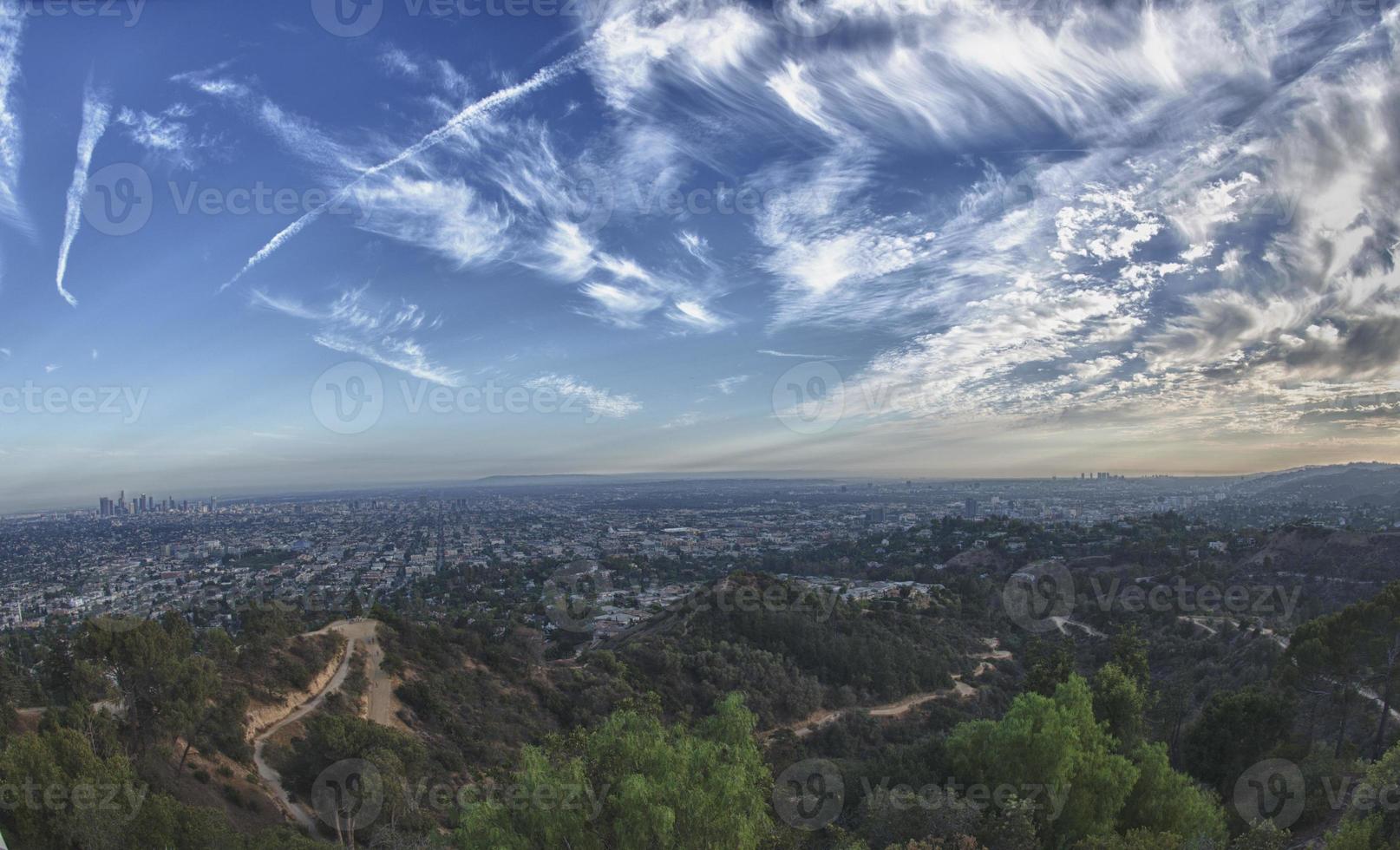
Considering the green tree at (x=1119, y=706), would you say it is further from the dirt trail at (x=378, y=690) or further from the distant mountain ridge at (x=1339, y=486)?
the distant mountain ridge at (x=1339, y=486)

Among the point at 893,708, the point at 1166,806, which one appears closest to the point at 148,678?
the point at 1166,806

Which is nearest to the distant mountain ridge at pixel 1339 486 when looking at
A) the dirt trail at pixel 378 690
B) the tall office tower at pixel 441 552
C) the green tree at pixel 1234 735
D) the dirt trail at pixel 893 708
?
the dirt trail at pixel 893 708

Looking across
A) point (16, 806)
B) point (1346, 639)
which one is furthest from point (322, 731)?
point (1346, 639)

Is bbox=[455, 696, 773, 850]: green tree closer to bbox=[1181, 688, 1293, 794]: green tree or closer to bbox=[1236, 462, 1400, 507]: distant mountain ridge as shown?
bbox=[1181, 688, 1293, 794]: green tree

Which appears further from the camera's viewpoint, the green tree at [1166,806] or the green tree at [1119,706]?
the green tree at [1119,706]

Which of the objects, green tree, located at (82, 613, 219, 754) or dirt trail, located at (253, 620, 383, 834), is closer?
green tree, located at (82, 613, 219, 754)

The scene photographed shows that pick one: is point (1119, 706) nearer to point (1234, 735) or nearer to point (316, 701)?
point (1234, 735)

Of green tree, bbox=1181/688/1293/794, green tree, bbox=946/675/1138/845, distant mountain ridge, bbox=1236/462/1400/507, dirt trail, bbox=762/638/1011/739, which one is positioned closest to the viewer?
green tree, bbox=946/675/1138/845

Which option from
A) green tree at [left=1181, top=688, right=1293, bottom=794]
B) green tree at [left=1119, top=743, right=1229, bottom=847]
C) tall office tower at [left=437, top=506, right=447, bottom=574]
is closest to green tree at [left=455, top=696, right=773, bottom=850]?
green tree at [left=1119, top=743, right=1229, bottom=847]

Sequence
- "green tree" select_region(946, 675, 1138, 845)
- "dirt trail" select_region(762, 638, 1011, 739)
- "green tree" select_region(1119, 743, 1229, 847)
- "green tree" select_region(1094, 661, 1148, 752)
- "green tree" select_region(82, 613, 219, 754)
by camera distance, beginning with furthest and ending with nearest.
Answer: "dirt trail" select_region(762, 638, 1011, 739) → "green tree" select_region(1094, 661, 1148, 752) → "green tree" select_region(82, 613, 219, 754) → "green tree" select_region(1119, 743, 1229, 847) → "green tree" select_region(946, 675, 1138, 845)
